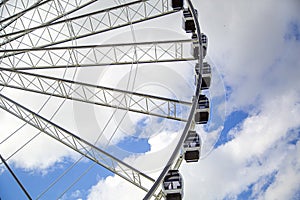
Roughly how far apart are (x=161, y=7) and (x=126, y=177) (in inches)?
290

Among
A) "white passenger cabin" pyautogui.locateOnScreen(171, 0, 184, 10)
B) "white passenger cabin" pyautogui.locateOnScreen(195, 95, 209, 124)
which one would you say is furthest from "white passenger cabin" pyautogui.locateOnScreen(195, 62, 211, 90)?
"white passenger cabin" pyautogui.locateOnScreen(171, 0, 184, 10)

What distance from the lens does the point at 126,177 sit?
16703 mm

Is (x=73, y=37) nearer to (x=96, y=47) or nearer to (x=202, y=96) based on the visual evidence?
(x=96, y=47)

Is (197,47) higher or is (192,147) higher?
(197,47)

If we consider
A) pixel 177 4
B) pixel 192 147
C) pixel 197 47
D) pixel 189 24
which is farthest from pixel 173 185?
pixel 177 4

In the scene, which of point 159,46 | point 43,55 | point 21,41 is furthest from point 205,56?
point 21,41

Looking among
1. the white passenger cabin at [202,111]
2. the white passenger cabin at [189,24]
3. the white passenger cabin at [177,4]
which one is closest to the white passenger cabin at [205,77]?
the white passenger cabin at [202,111]

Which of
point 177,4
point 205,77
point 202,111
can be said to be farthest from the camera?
point 177,4

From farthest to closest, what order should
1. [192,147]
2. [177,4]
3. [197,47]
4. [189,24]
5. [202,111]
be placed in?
[177,4]
[189,24]
[197,47]
[202,111]
[192,147]

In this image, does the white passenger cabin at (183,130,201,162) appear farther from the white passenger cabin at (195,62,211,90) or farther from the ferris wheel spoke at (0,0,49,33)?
the ferris wheel spoke at (0,0,49,33)

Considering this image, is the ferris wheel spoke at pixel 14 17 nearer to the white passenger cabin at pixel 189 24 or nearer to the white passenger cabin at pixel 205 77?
the white passenger cabin at pixel 189 24

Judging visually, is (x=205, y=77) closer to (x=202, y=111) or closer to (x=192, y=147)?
(x=202, y=111)

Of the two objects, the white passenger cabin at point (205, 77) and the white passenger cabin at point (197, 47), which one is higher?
the white passenger cabin at point (197, 47)

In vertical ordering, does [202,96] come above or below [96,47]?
below
